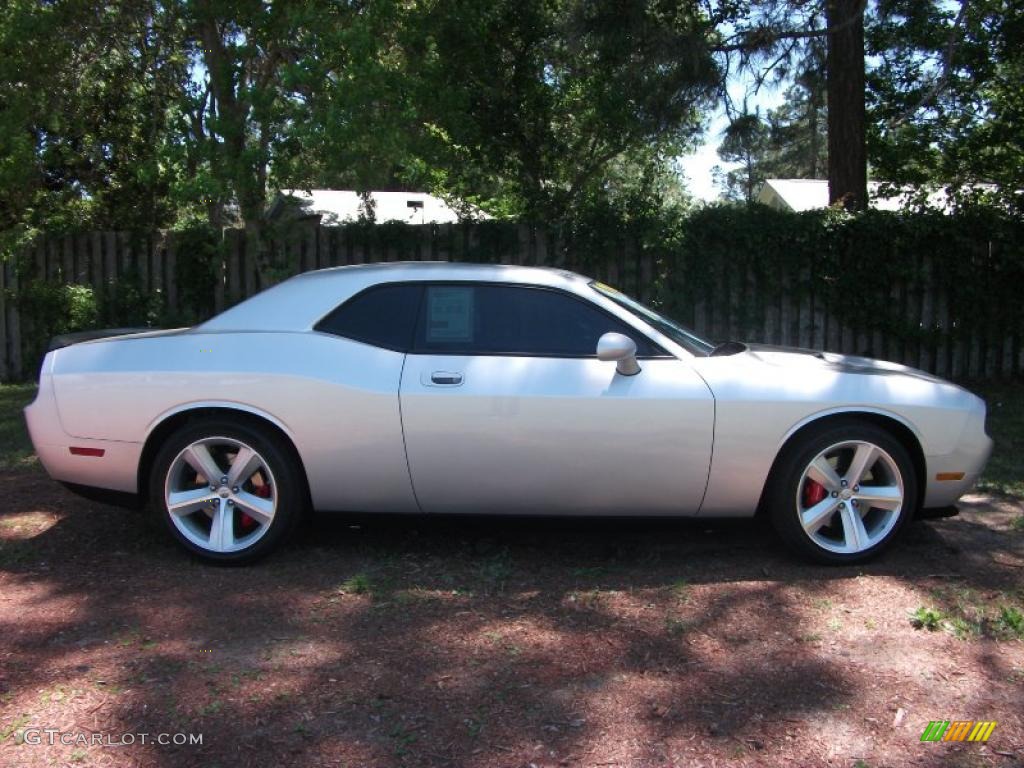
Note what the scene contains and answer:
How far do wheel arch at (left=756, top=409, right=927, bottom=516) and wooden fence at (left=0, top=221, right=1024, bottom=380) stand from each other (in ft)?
18.2

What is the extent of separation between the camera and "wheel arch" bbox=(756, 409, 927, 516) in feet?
15.2

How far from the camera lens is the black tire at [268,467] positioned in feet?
15.4

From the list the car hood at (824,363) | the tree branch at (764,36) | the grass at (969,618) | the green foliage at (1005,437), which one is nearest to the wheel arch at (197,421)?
the car hood at (824,363)

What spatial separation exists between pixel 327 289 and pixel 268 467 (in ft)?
3.25

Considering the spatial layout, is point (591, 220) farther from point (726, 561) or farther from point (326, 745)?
point (326, 745)

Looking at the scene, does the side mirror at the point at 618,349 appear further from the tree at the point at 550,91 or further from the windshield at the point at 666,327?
the tree at the point at 550,91

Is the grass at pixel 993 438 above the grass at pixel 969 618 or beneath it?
above

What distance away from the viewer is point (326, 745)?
122 inches

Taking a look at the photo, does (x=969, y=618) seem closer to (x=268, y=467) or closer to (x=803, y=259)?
(x=268, y=467)

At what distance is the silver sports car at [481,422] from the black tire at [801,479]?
1 cm

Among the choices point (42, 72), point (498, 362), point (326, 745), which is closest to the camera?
point (326, 745)

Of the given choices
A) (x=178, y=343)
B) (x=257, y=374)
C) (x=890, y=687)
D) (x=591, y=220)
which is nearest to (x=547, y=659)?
(x=890, y=687)

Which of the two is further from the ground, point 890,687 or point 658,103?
point 658,103

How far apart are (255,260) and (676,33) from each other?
15.9 feet
